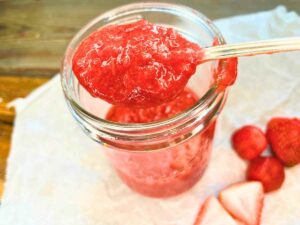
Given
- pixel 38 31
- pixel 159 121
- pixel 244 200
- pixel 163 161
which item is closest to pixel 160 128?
pixel 159 121

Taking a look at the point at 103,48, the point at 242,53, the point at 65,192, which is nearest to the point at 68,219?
the point at 65,192

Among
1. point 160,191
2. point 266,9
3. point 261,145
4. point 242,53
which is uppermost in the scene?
point 242,53

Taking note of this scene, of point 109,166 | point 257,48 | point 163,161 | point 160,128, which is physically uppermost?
point 257,48

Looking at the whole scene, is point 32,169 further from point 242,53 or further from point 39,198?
point 242,53

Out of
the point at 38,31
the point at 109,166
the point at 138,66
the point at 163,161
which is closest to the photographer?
the point at 138,66

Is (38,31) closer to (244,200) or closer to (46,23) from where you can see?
(46,23)

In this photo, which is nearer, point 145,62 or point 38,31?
point 145,62

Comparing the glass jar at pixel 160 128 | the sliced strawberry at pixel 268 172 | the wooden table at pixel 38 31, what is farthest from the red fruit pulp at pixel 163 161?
the wooden table at pixel 38 31
